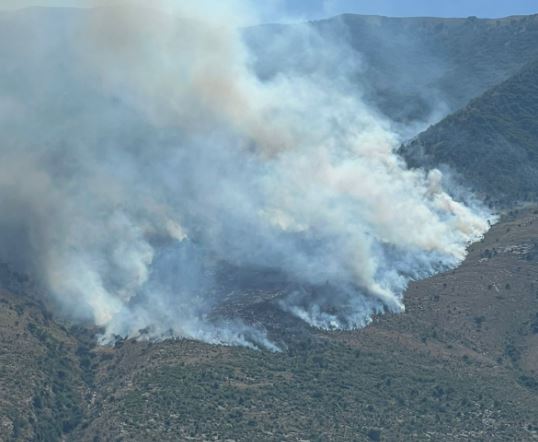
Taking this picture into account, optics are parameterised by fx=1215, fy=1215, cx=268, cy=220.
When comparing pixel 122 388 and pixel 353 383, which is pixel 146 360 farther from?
pixel 353 383

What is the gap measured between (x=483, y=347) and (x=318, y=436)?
41702mm

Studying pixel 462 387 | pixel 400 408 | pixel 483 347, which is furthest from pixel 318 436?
pixel 483 347

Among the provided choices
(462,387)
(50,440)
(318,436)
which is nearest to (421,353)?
(462,387)

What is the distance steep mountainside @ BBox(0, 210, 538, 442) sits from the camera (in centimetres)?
17288

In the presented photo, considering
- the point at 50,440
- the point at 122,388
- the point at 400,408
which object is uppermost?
the point at 400,408

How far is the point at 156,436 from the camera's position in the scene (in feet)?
552

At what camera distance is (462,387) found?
187m

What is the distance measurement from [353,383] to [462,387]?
659 inches

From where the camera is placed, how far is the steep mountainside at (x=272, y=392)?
172875mm

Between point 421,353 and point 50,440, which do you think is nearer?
point 50,440

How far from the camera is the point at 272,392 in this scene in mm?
182750

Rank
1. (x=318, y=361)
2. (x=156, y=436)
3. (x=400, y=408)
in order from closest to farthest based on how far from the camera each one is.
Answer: (x=156, y=436) → (x=400, y=408) → (x=318, y=361)

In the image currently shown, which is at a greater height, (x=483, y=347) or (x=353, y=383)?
(x=483, y=347)

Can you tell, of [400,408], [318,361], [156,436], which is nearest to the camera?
[156,436]
